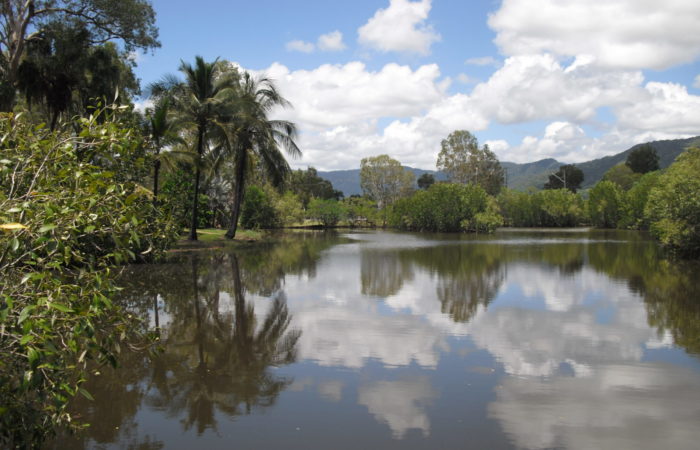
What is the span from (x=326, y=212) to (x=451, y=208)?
638 inches

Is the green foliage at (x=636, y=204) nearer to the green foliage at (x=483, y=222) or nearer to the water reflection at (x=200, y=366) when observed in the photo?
the green foliage at (x=483, y=222)

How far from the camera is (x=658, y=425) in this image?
493 cm

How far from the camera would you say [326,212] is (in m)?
60.3

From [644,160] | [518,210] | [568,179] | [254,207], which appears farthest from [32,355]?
[568,179]

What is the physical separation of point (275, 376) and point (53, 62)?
19.0 metres

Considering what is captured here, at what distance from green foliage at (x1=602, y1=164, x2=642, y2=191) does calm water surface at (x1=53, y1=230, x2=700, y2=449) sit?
231 feet

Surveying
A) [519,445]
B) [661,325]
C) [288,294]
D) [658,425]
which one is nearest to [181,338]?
[288,294]

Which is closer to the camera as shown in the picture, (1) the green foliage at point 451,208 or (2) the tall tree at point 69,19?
(2) the tall tree at point 69,19

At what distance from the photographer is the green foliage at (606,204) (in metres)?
56.9

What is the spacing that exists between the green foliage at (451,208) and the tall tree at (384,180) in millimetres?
23852

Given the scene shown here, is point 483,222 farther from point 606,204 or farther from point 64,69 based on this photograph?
point 64,69

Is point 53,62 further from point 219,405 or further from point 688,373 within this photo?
point 688,373

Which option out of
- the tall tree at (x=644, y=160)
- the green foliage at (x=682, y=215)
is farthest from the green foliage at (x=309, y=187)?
the green foliage at (x=682, y=215)

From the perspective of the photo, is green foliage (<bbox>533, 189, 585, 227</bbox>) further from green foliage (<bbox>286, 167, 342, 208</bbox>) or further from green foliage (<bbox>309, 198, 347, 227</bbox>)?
green foliage (<bbox>286, 167, 342, 208</bbox>)
